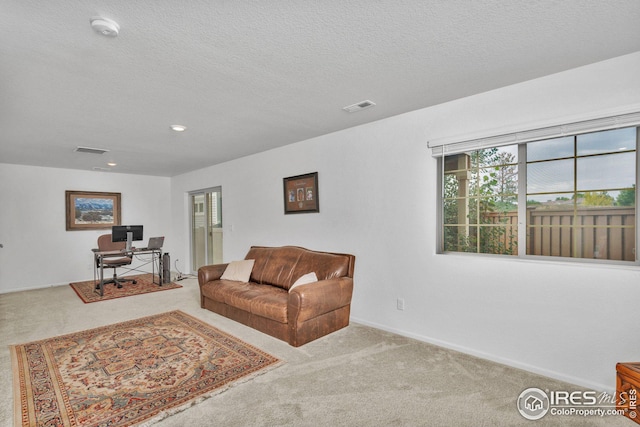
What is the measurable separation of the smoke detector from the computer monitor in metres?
5.00

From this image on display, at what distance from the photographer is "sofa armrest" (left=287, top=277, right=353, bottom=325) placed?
309cm

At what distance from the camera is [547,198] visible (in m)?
2.66

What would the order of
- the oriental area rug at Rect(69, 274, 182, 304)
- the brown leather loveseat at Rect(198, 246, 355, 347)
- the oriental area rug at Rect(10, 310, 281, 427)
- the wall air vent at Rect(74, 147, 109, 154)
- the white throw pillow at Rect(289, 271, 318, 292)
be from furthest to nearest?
1. the oriental area rug at Rect(69, 274, 182, 304)
2. the wall air vent at Rect(74, 147, 109, 154)
3. the white throw pillow at Rect(289, 271, 318, 292)
4. the brown leather loveseat at Rect(198, 246, 355, 347)
5. the oriental area rug at Rect(10, 310, 281, 427)

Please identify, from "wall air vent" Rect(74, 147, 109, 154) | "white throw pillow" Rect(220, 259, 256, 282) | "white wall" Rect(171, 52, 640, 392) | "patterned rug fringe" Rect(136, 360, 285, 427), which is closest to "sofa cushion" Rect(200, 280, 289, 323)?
"white throw pillow" Rect(220, 259, 256, 282)

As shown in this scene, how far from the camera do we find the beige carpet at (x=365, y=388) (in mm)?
2006

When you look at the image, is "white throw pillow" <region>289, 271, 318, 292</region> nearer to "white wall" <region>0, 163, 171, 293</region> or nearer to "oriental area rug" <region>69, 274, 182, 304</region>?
"oriental area rug" <region>69, 274, 182, 304</region>

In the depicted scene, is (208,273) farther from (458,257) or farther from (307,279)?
(458,257)

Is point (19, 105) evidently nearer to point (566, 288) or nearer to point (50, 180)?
point (50, 180)

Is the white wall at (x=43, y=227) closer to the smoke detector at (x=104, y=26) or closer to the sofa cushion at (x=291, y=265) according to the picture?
the sofa cushion at (x=291, y=265)

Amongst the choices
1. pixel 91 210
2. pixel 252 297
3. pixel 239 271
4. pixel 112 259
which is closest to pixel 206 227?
pixel 112 259

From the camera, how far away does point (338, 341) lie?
3.24 m

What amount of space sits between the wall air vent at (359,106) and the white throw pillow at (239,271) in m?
2.56

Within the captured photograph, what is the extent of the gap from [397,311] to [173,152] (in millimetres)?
4113

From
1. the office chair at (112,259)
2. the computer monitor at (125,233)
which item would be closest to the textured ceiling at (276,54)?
the computer monitor at (125,233)
